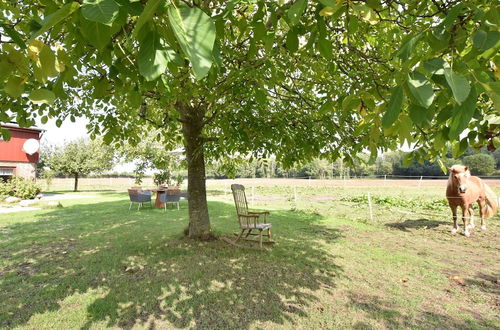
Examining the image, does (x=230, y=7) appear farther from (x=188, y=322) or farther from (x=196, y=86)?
(x=188, y=322)

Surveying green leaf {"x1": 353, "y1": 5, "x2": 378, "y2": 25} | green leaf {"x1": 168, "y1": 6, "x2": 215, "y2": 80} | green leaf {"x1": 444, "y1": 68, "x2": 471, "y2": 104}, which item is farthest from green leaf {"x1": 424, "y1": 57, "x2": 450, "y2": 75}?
green leaf {"x1": 168, "y1": 6, "x2": 215, "y2": 80}

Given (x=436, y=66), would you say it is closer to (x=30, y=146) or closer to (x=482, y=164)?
(x=30, y=146)

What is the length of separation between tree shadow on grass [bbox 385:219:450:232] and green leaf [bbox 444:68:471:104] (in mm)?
9690

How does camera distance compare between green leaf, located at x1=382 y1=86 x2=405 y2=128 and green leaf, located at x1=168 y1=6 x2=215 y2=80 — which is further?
green leaf, located at x1=382 y1=86 x2=405 y2=128

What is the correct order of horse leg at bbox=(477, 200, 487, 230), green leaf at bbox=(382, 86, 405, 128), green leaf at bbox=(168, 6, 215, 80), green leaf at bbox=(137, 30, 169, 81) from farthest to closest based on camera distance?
horse leg at bbox=(477, 200, 487, 230), green leaf at bbox=(382, 86, 405, 128), green leaf at bbox=(137, 30, 169, 81), green leaf at bbox=(168, 6, 215, 80)

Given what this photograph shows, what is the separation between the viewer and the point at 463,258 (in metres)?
6.11

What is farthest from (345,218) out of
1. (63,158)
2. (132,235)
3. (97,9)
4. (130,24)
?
(63,158)

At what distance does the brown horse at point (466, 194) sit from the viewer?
25.7 ft

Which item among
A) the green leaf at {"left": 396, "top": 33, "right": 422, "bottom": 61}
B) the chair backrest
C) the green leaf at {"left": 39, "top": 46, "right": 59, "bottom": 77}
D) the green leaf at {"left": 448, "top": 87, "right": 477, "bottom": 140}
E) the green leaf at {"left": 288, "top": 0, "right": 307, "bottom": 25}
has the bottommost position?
the chair backrest

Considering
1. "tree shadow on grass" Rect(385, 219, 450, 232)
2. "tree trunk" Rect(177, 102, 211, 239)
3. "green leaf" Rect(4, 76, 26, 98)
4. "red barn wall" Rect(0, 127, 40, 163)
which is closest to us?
"green leaf" Rect(4, 76, 26, 98)

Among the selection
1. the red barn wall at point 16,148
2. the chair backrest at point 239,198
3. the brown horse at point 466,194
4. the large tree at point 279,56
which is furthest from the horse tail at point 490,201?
the red barn wall at point 16,148

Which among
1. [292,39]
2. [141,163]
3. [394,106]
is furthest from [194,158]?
[141,163]

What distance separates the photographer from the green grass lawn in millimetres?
3473

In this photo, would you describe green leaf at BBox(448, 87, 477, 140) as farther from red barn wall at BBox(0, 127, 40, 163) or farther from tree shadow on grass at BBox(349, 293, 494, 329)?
red barn wall at BBox(0, 127, 40, 163)
